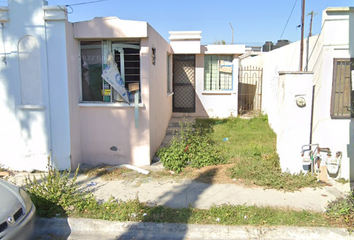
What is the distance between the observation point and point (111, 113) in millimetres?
6242

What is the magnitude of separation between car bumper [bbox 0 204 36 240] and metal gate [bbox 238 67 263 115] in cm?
975

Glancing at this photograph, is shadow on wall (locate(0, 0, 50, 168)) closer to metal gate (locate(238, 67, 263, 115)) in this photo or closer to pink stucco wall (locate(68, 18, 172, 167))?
pink stucco wall (locate(68, 18, 172, 167))

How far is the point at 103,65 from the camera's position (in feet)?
20.4

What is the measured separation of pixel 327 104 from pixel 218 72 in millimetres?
6446

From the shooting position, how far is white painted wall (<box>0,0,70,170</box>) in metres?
5.65

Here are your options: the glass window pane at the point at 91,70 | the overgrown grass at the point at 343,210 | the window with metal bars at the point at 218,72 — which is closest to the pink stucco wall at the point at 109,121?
the glass window pane at the point at 91,70

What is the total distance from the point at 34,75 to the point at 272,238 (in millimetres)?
5226

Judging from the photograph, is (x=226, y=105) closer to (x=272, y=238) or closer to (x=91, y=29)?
(x=91, y=29)

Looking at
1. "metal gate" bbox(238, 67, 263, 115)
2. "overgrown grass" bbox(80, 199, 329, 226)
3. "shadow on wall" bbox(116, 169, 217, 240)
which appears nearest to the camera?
"shadow on wall" bbox(116, 169, 217, 240)

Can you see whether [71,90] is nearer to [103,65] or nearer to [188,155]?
[103,65]

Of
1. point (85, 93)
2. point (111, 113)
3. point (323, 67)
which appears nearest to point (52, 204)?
point (111, 113)

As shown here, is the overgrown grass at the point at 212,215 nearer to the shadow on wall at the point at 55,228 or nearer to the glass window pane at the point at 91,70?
the shadow on wall at the point at 55,228

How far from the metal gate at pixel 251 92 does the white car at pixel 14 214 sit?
9.70 meters

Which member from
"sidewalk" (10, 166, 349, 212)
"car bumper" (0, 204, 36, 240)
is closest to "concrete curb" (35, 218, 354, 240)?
"car bumper" (0, 204, 36, 240)
